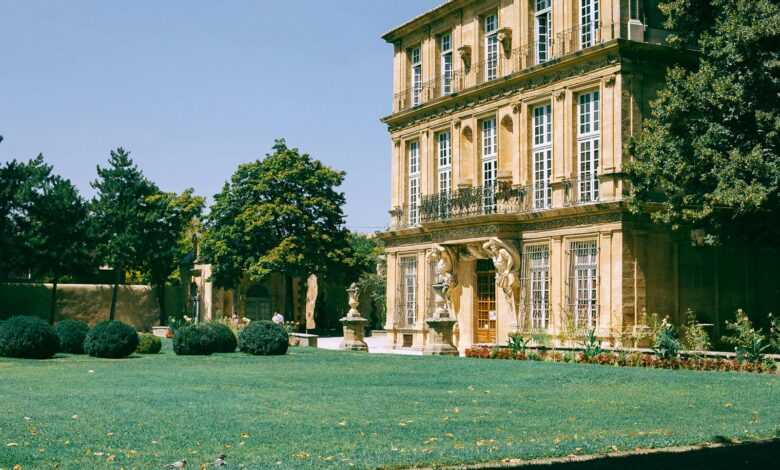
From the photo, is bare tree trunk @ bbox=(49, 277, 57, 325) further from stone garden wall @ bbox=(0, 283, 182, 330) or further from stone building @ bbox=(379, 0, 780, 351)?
stone building @ bbox=(379, 0, 780, 351)

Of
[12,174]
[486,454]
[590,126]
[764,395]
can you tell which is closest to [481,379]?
[764,395]

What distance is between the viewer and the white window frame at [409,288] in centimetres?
3734

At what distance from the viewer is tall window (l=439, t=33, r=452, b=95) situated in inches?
1432

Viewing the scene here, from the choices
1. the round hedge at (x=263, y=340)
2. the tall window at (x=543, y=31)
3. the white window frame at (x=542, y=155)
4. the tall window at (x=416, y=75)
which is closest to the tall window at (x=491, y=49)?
the tall window at (x=543, y=31)

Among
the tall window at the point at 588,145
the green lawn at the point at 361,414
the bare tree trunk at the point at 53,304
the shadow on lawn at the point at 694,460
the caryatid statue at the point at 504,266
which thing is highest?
the tall window at the point at 588,145

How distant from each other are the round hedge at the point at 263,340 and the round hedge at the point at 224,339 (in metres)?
0.79

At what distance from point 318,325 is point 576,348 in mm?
34795

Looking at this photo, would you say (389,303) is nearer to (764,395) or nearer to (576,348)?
(576,348)

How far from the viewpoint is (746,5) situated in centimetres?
2319

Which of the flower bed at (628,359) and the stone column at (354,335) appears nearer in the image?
the flower bed at (628,359)

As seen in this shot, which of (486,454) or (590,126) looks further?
(590,126)

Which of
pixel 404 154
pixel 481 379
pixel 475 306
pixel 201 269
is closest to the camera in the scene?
pixel 481 379

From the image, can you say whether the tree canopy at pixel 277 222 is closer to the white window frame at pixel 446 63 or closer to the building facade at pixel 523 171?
the building facade at pixel 523 171

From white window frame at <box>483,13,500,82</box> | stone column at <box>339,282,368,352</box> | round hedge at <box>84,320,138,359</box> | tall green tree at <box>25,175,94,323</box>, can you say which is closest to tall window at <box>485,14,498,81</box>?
white window frame at <box>483,13,500,82</box>
